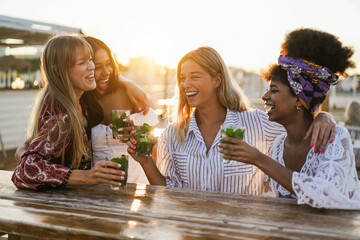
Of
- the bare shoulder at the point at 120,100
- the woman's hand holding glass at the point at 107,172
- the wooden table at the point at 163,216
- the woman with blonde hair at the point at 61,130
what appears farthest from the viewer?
the bare shoulder at the point at 120,100

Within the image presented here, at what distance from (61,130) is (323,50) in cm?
159

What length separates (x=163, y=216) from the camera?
6.54 ft

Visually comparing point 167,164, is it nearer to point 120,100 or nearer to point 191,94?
point 191,94

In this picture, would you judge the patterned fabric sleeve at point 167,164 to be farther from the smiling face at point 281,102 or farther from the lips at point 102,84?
the smiling face at point 281,102

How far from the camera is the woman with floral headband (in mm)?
2037

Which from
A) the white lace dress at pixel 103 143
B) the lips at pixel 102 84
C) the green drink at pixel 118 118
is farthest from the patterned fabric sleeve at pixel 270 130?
the lips at pixel 102 84

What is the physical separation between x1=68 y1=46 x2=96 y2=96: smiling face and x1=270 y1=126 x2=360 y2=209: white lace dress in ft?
4.55

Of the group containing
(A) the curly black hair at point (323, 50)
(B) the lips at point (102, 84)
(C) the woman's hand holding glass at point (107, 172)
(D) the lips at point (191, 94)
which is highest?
(A) the curly black hair at point (323, 50)

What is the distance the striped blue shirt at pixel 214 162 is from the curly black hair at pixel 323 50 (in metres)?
0.67

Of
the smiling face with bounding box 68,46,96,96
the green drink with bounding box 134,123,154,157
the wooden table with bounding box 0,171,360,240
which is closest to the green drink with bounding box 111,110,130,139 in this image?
the green drink with bounding box 134,123,154,157

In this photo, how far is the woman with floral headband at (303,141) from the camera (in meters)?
2.04

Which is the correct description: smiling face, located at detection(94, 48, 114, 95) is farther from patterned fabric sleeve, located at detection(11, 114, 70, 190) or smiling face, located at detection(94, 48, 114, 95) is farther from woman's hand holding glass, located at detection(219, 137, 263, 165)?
woman's hand holding glass, located at detection(219, 137, 263, 165)

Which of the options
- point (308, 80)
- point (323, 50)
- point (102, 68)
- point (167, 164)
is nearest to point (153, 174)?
point (167, 164)

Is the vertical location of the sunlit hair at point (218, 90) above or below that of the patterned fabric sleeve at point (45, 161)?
above
